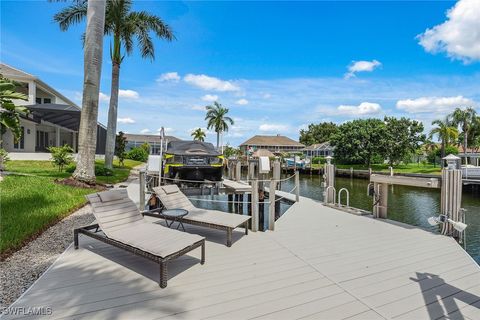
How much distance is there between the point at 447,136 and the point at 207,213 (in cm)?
5109

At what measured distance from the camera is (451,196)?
604 cm

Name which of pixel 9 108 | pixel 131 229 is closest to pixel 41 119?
pixel 9 108

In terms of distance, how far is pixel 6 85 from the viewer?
336 inches

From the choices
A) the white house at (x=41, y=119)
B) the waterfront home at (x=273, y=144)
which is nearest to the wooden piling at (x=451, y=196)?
the white house at (x=41, y=119)

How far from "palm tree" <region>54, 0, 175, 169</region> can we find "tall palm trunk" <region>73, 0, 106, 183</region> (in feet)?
24.6

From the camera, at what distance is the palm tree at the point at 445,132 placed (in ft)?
141

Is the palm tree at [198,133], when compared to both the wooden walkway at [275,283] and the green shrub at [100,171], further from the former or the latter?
the wooden walkway at [275,283]

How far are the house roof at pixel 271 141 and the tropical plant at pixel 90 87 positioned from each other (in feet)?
230

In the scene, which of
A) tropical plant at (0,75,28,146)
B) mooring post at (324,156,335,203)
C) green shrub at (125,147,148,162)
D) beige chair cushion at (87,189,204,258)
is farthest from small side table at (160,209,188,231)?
green shrub at (125,147,148,162)

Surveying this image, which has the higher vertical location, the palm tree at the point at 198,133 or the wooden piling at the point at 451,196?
the palm tree at the point at 198,133

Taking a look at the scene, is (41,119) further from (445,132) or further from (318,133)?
(318,133)

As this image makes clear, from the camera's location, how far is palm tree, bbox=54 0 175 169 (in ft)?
57.8

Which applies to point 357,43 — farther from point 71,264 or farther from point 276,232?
point 71,264

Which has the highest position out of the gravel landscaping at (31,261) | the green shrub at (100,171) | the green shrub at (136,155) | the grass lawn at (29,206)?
the green shrub at (136,155)
